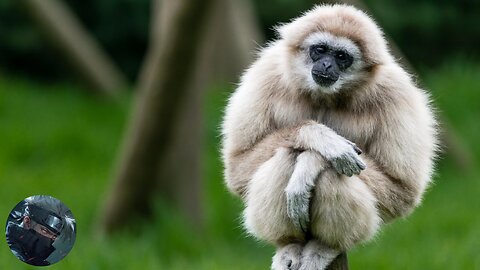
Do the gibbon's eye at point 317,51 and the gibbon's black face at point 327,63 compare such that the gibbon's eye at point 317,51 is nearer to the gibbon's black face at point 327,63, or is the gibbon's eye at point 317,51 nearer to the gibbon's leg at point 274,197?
the gibbon's black face at point 327,63

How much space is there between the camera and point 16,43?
14.4 m

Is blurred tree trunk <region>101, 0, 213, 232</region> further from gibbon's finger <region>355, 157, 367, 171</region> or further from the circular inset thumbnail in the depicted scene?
Answer: the circular inset thumbnail

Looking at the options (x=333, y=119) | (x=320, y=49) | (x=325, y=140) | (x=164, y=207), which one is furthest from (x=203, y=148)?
(x=325, y=140)

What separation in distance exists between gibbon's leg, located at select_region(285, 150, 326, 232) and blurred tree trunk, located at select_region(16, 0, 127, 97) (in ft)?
27.8

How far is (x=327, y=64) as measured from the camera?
372cm

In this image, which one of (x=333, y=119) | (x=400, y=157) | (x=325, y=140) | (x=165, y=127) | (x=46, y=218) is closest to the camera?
(x=46, y=218)

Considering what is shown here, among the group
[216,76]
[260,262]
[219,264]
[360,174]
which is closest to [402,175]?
[360,174]

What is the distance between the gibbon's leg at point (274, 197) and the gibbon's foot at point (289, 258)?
0.04 metres

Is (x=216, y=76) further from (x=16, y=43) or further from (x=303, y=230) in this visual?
(x=303, y=230)

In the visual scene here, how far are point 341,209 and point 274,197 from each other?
27 centimetres

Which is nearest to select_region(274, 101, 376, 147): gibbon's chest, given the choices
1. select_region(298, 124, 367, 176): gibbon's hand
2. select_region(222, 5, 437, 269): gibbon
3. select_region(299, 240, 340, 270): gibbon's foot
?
select_region(222, 5, 437, 269): gibbon

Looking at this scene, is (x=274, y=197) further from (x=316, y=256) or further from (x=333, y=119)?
(x=333, y=119)

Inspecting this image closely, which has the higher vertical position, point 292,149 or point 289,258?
point 292,149

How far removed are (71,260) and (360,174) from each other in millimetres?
3359
